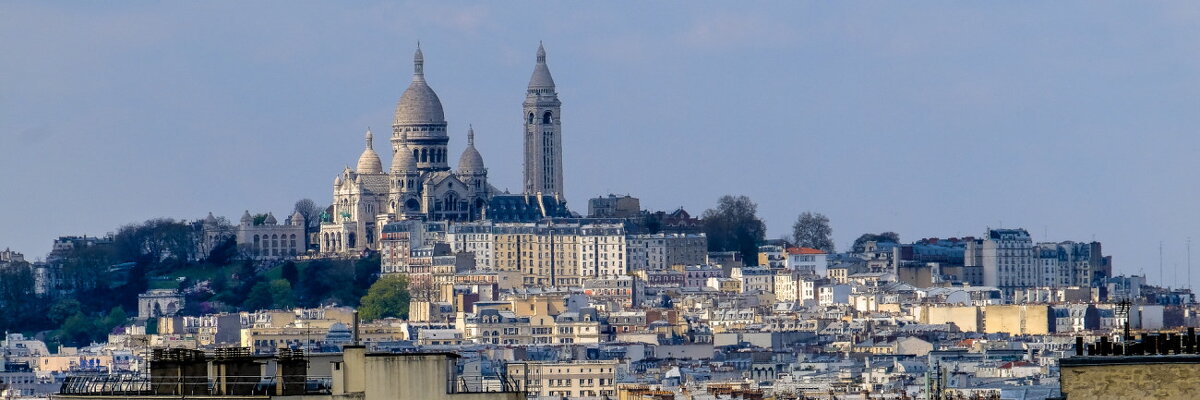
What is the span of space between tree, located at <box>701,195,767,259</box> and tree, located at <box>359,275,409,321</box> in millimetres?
24278

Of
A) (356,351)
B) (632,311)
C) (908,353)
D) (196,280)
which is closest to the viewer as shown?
(356,351)

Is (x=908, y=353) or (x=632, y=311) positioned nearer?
(x=908, y=353)

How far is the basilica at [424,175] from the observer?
166 metres

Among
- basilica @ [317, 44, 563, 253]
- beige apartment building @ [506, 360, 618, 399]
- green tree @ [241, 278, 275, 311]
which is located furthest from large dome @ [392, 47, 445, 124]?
beige apartment building @ [506, 360, 618, 399]

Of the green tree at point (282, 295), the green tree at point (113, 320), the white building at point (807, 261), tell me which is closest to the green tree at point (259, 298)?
the green tree at point (282, 295)

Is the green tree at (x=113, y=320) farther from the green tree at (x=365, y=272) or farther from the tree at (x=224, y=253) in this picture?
the green tree at (x=365, y=272)

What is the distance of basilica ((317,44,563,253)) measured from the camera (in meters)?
166

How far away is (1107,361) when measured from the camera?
1856 centimetres

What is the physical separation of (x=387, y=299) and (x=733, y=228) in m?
27.8

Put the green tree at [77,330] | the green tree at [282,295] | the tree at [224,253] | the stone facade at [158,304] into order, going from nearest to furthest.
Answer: the green tree at [77,330], the stone facade at [158,304], the green tree at [282,295], the tree at [224,253]

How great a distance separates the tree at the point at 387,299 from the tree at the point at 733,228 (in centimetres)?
2428

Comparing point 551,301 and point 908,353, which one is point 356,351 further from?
point 551,301

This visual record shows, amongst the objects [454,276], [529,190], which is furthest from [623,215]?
[454,276]

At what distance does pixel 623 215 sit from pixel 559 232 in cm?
1159
